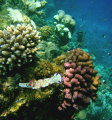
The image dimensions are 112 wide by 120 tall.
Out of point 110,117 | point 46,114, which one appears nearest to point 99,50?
point 110,117

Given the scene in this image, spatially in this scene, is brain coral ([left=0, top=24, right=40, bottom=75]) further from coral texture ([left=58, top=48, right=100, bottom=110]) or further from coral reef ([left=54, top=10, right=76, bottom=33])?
coral reef ([left=54, top=10, right=76, bottom=33])

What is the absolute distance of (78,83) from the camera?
125 inches

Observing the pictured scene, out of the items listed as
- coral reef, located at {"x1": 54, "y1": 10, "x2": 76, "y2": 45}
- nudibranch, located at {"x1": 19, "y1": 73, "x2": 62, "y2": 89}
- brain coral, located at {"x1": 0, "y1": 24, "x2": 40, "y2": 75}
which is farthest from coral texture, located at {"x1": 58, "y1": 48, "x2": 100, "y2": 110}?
coral reef, located at {"x1": 54, "y1": 10, "x2": 76, "y2": 45}

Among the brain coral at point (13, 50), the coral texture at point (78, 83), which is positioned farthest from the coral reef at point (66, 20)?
the brain coral at point (13, 50)

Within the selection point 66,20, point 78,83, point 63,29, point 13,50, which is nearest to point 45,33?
point 63,29

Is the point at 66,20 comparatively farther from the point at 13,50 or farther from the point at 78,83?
the point at 13,50

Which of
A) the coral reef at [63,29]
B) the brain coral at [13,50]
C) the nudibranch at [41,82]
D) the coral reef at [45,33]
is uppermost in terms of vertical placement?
the coral reef at [63,29]

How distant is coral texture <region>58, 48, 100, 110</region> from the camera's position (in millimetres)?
3212

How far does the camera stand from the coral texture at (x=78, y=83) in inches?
126

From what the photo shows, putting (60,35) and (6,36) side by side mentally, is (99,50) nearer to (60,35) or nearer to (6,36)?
(60,35)

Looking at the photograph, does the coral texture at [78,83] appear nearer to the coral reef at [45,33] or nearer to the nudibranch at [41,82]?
the nudibranch at [41,82]

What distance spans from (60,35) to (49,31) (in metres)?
1.23

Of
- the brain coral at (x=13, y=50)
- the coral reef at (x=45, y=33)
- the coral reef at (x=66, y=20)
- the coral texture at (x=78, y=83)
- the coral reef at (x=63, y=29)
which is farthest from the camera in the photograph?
the coral reef at (x=66, y=20)

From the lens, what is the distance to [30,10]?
8.48m
